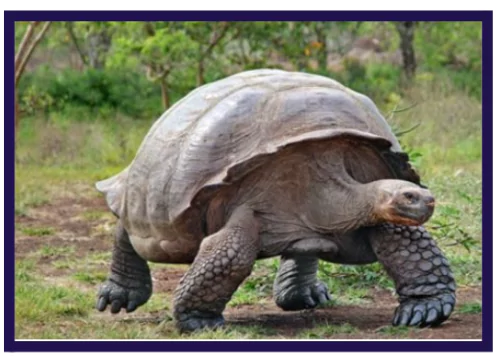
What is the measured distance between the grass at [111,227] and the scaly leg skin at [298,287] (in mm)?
157

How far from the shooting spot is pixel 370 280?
7828mm

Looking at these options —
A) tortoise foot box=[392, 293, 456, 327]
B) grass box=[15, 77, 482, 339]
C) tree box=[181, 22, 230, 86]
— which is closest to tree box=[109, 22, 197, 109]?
tree box=[181, 22, 230, 86]

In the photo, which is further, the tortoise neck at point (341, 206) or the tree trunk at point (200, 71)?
the tree trunk at point (200, 71)

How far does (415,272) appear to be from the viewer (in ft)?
20.1

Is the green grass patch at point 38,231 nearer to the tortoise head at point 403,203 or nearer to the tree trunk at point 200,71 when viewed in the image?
the tortoise head at point 403,203

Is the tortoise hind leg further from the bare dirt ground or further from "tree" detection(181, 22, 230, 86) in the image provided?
"tree" detection(181, 22, 230, 86)

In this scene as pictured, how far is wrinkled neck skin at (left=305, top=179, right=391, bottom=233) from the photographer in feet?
19.8

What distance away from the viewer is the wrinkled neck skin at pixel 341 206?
6027 mm

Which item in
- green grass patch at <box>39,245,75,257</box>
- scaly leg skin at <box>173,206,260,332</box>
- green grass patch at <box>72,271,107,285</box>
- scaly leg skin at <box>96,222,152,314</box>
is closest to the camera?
scaly leg skin at <box>173,206,260,332</box>

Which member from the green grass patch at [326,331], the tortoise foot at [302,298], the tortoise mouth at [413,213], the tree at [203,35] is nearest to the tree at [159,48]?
the tree at [203,35]

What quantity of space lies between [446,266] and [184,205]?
→ 1.40 meters

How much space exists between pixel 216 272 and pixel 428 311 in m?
1.11

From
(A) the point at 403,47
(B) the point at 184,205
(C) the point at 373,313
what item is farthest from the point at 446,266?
(A) the point at 403,47

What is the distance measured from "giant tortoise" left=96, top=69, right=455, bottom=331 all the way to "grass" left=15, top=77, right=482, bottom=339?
294mm
